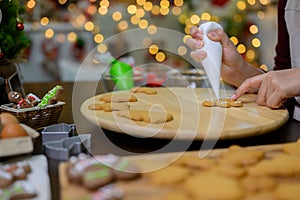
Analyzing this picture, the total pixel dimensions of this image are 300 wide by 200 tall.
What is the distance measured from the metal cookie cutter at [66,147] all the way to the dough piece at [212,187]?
24 centimetres

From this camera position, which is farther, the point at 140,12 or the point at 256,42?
the point at 140,12

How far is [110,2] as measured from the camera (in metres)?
3.75

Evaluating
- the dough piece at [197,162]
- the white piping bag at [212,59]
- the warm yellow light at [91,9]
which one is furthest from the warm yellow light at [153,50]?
the dough piece at [197,162]

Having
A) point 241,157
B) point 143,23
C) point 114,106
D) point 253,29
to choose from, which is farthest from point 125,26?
point 241,157

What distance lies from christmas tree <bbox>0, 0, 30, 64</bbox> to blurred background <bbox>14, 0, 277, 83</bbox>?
79.5 inches

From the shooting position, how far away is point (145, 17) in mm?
3781

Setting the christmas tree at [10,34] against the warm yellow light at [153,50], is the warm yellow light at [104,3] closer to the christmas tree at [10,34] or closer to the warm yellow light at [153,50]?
the warm yellow light at [153,50]

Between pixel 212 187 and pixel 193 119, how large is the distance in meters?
0.37

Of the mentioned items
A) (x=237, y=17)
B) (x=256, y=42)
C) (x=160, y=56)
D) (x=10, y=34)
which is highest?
(x=10, y=34)

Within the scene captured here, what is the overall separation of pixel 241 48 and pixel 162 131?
277cm

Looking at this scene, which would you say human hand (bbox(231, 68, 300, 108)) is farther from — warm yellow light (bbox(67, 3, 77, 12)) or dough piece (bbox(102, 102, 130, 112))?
warm yellow light (bbox(67, 3, 77, 12))

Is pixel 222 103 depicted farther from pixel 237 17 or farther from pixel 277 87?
pixel 237 17

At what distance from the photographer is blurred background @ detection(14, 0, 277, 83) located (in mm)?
3451

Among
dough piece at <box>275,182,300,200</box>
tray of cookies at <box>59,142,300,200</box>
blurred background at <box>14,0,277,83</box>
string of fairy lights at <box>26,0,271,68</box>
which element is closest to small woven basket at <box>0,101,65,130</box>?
tray of cookies at <box>59,142,300,200</box>
